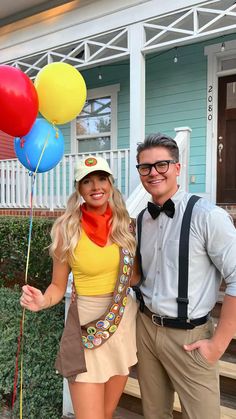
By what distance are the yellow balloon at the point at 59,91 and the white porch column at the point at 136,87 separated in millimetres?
2882

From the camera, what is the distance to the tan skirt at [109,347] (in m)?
1.84

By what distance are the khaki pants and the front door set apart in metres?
4.75

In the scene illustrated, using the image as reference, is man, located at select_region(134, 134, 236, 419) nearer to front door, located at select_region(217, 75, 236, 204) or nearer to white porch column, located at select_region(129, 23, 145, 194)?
white porch column, located at select_region(129, 23, 145, 194)

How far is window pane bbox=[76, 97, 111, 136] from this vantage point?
25.2ft

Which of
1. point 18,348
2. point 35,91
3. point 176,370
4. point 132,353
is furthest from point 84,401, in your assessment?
point 35,91

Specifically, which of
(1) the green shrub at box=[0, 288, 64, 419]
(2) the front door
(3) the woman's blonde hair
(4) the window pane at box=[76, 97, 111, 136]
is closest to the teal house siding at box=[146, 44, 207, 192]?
(2) the front door

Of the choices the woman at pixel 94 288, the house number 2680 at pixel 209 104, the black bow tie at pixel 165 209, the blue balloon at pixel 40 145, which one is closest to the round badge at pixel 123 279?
the woman at pixel 94 288

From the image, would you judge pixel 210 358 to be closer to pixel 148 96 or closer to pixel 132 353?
pixel 132 353

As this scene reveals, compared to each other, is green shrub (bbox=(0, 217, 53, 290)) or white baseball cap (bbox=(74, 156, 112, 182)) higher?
white baseball cap (bbox=(74, 156, 112, 182))

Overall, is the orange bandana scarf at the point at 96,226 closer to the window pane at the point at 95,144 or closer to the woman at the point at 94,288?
the woman at the point at 94,288

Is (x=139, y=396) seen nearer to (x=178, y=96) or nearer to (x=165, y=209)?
(x=165, y=209)

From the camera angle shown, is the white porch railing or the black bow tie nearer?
the black bow tie

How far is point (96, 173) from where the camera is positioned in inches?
72.7

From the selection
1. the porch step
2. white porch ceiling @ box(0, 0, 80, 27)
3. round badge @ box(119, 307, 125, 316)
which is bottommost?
the porch step
